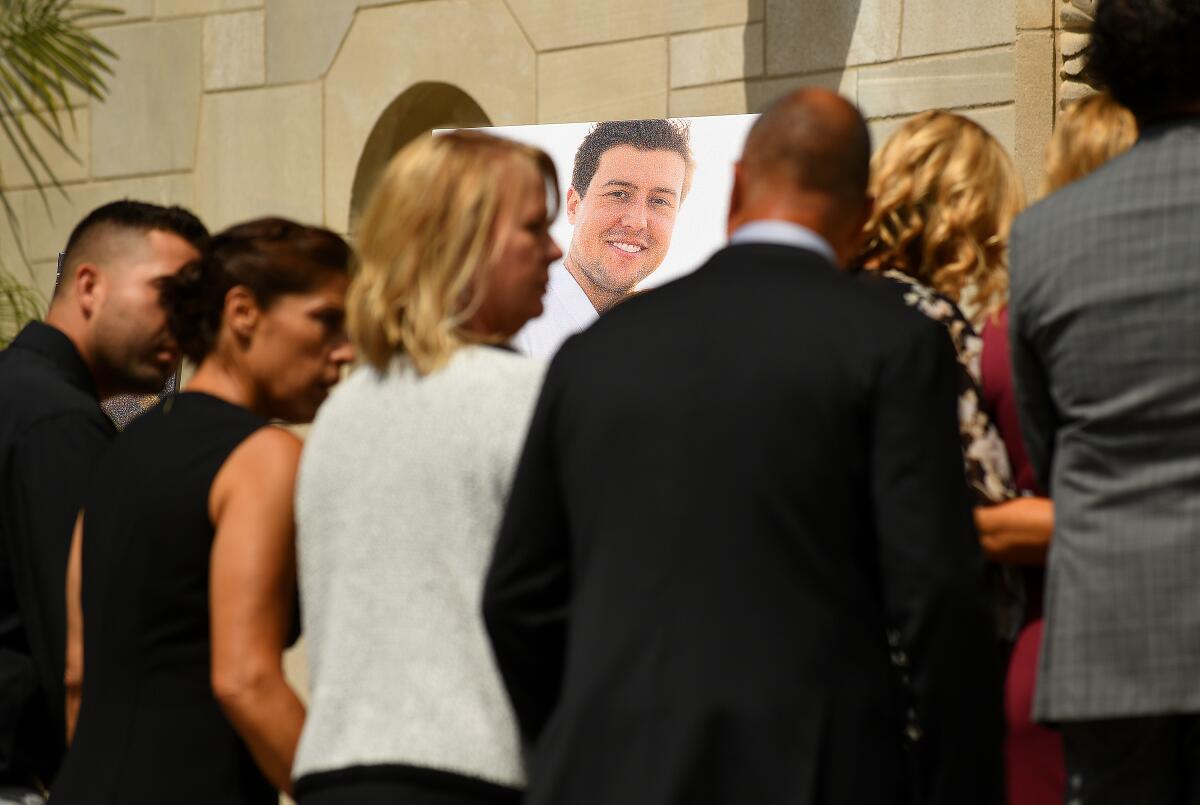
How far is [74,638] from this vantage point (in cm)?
323

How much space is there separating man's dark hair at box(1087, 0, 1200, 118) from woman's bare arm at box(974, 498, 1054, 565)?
58cm

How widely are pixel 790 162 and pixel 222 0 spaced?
6247 mm

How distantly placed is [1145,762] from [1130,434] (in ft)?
1.38

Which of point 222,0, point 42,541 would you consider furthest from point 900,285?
point 222,0

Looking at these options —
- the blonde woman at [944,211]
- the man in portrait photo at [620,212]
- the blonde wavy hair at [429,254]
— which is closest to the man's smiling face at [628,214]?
the man in portrait photo at [620,212]

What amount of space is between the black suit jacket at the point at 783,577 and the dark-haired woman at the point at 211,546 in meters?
0.57

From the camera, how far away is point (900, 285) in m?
3.08

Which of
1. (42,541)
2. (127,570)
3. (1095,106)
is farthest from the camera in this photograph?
(42,541)

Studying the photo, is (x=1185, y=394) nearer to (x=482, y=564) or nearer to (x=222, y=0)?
(x=482, y=564)

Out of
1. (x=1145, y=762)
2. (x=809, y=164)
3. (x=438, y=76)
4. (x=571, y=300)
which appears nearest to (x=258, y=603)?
(x=809, y=164)

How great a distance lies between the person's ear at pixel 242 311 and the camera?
9.71 feet

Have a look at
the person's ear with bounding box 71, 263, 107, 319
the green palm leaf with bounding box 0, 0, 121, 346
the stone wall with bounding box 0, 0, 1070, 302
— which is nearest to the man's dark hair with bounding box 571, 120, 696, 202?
the stone wall with bounding box 0, 0, 1070, 302

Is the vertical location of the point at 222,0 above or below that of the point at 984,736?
above

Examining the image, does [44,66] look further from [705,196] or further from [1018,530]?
[1018,530]
